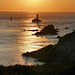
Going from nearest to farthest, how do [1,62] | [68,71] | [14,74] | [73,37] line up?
[14,74] → [68,71] → [1,62] → [73,37]

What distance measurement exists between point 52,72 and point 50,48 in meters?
26.2

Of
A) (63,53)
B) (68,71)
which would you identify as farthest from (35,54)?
(68,71)

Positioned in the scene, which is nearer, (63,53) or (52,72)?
(52,72)

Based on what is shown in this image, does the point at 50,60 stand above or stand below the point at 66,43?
below

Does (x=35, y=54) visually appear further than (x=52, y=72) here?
Yes

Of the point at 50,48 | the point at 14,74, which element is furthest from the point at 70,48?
the point at 14,74

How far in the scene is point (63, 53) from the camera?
4909 centimetres

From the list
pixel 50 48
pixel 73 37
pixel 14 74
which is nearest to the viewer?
pixel 14 74

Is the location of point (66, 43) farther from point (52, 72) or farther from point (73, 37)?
point (52, 72)

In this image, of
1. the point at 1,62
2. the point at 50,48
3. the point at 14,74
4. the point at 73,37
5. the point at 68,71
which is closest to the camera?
the point at 14,74

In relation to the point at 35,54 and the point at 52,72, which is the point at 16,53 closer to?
the point at 35,54

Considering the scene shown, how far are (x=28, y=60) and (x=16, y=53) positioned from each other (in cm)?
746

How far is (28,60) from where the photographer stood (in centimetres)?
5066

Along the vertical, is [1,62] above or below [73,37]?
below
